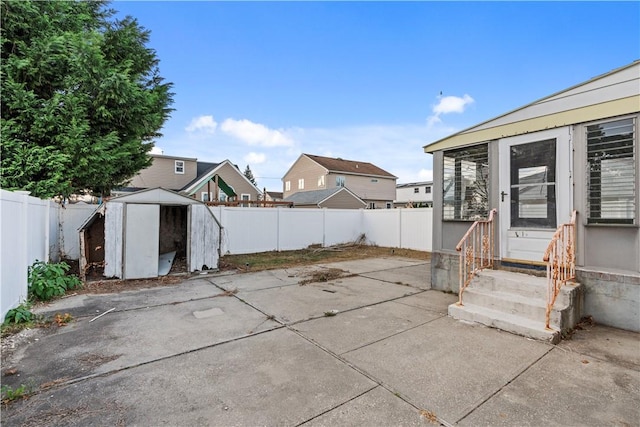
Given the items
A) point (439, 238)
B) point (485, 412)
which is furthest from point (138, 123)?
point (485, 412)

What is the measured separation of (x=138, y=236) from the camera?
645 centimetres

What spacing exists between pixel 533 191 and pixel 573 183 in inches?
19.9

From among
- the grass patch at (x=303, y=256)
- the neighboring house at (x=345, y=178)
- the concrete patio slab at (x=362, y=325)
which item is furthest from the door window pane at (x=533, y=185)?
the neighboring house at (x=345, y=178)

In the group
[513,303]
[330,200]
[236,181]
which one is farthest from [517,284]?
[236,181]

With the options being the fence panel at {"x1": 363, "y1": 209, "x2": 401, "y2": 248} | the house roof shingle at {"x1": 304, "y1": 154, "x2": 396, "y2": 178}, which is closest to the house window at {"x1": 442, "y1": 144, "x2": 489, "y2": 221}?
the fence panel at {"x1": 363, "y1": 209, "x2": 401, "y2": 248}

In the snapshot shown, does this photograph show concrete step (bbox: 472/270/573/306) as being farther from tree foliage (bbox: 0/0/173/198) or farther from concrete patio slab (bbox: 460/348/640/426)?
tree foliage (bbox: 0/0/173/198)

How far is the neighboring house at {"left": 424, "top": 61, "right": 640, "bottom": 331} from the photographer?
3.65m

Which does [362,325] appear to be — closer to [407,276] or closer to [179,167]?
[407,276]

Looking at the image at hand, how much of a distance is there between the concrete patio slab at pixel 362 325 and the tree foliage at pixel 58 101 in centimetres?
685

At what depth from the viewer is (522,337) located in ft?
11.2

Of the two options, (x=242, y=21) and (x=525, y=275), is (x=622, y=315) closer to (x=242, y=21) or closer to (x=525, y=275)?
(x=525, y=275)

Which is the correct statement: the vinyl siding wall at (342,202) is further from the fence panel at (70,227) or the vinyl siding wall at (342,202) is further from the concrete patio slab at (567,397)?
the concrete patio slab at (567,397)

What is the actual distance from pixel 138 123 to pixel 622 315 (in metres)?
10.9

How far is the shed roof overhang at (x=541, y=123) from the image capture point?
3.68 meters
